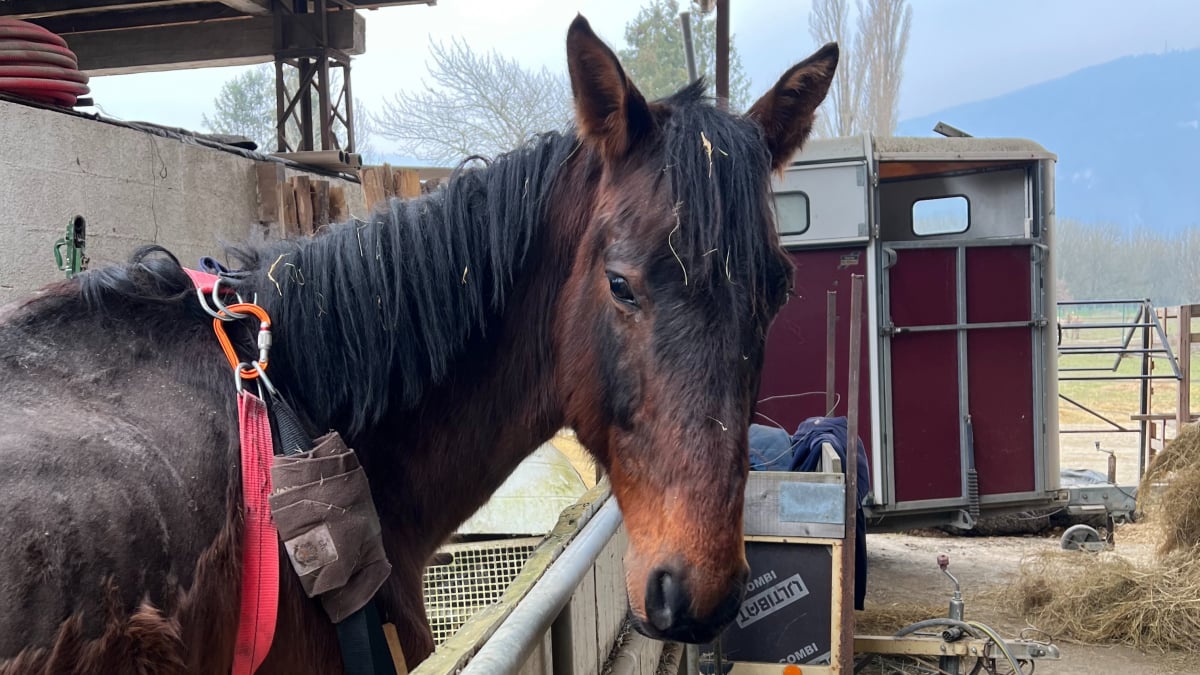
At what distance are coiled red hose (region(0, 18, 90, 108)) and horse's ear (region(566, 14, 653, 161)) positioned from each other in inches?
167

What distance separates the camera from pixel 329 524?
1.56 meters

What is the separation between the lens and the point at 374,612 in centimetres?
171

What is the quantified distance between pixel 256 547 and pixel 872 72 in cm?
3825

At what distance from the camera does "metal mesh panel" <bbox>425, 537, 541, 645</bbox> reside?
394cm

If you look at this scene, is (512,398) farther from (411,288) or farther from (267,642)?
(267,642)

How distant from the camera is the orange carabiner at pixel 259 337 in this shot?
164cm

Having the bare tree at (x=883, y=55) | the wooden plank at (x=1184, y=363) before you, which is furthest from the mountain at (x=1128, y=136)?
the wooden plank at (x=1184, y=363)

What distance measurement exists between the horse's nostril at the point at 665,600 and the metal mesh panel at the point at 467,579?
8.21 feet

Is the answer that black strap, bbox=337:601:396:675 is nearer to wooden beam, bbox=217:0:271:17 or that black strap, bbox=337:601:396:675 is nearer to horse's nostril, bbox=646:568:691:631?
horse's nostril, bbox=646:568:691:631

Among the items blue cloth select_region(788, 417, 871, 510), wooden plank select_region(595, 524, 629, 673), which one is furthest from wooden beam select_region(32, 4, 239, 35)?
wooden plank select_region(595, 524, 629, 673)

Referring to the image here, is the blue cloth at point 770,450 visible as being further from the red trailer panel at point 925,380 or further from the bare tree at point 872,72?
the bare tree at point 872,72

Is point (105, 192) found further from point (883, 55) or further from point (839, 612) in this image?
point (883, 55)

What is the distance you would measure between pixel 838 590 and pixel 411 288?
2.98m

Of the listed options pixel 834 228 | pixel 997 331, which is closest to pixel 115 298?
pixel 834 228
